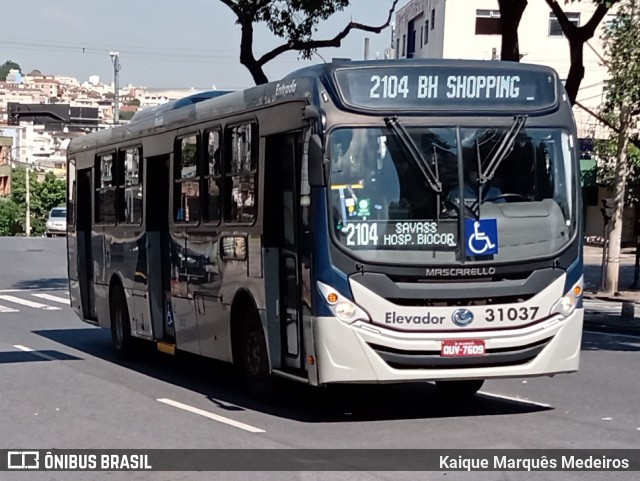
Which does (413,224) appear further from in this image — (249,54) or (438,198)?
(249,54)

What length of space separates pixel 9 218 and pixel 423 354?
8518cm

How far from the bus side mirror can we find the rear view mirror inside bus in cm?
196

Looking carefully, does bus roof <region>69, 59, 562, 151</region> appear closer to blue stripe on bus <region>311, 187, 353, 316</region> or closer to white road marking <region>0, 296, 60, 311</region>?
blue stripe on bus <region>311, 187, 353, 316</region>

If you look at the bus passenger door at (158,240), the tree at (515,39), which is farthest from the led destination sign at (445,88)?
the tree at (515,39)

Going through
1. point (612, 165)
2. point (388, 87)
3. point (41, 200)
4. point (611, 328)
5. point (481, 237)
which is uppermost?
point (388, 87)

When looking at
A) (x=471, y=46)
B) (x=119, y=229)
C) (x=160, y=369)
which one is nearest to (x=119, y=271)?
(x=119, y=229)

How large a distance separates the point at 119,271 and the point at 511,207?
24.4 ft

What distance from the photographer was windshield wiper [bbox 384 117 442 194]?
35.0 feet

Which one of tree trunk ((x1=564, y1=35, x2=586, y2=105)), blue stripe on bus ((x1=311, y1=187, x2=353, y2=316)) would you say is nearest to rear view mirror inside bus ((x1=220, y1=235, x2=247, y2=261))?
blue stripe on bus ((x1=311, y1=187, x2=353, y2=316))

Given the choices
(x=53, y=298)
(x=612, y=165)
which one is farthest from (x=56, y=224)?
(x=53, y=298)

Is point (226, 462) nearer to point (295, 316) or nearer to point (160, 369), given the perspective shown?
point (295, 316)

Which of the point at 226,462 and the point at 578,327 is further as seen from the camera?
the point at 578,327

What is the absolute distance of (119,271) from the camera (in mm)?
16828

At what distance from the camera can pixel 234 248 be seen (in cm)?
1256
